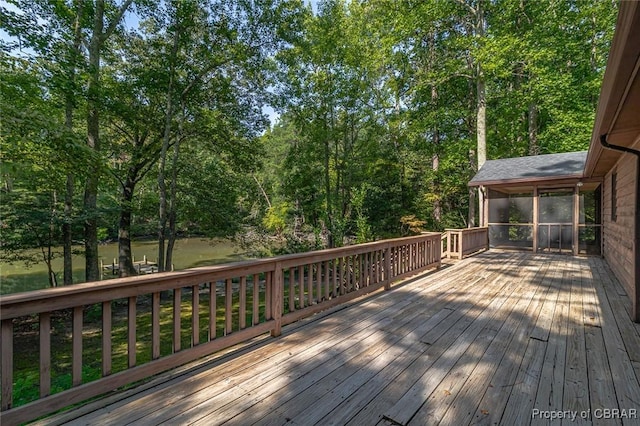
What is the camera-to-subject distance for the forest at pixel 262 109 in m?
6.14

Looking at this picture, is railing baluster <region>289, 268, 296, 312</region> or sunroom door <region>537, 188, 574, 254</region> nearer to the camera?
railing baluster <region>289, 268, 296, 312</region>

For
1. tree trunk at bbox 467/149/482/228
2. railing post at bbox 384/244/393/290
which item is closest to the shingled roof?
tree trunk at bbox 467/149/482/228

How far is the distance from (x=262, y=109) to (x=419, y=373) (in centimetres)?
1041

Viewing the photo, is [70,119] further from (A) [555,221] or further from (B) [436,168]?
(B) [436,168]

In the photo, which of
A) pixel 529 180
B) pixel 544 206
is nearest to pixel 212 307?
pixel 529 180

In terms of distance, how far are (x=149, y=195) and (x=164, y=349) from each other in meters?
7.08

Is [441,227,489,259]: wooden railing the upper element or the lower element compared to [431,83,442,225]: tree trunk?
lower

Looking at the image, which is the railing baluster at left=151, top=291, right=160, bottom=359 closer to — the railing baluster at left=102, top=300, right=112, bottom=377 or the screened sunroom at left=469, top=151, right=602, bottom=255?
the railing baluster at left=102, top=300, right=112, bottom=377

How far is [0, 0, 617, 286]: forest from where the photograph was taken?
6.14 meters

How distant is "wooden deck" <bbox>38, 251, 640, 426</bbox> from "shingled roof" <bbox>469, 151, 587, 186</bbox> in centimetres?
495

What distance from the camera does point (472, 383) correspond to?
201 centimetres

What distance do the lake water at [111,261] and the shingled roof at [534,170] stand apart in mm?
9184

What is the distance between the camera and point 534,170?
27.4 ft

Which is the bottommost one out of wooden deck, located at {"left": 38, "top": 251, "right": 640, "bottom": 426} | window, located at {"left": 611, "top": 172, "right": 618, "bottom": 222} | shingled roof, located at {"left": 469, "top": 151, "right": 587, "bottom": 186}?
wooden deck, located at {"left": 38, "top": 251, "right": 640, "bottom": 426}
